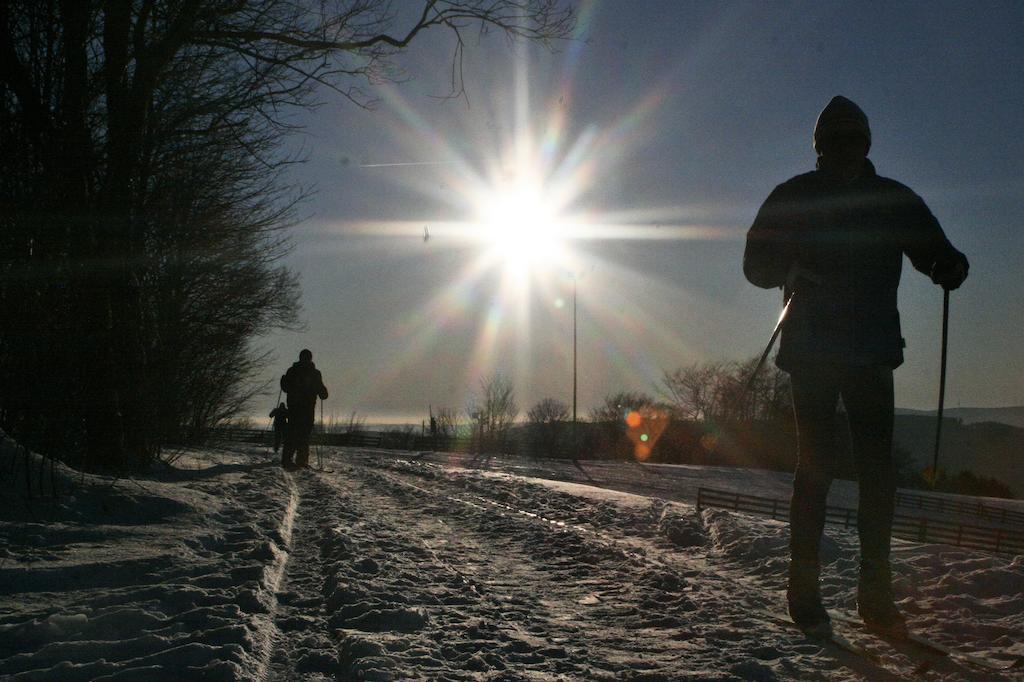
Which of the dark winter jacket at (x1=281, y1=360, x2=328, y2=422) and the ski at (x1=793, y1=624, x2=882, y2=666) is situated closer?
the ski at (x1=793, y1=624, x2=882, y2=666)

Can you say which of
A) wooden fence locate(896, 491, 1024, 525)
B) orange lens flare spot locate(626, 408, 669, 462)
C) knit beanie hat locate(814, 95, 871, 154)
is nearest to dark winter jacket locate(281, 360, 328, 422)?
knit beanie hat locate(814, 95, 871, 154)

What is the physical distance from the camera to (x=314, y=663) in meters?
2.65

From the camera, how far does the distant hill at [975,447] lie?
116 meters

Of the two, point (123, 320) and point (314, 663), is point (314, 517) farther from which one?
point (314, 663)

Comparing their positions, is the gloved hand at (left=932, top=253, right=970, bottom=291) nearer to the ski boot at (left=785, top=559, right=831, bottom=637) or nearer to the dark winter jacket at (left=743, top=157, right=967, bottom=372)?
the dark winter jacket at (left=743, top=157, right=967, bottom=372)

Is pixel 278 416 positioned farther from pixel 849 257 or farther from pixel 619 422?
pixel 619 422

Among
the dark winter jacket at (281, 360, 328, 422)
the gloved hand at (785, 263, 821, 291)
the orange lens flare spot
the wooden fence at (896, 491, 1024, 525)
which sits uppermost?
the gloved hand at (785, 263, 821, 291)

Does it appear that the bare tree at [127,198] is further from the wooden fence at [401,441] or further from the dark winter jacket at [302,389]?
the wooden fence at [401,441]

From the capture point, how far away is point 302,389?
1388 centimetres

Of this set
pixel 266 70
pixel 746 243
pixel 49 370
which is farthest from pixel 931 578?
pixel 266 70

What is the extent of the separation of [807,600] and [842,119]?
208 cm

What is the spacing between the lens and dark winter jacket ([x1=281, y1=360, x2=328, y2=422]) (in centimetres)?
1374

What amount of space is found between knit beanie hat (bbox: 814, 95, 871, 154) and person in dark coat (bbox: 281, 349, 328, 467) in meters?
11.8

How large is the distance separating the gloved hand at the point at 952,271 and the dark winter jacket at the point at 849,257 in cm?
1
